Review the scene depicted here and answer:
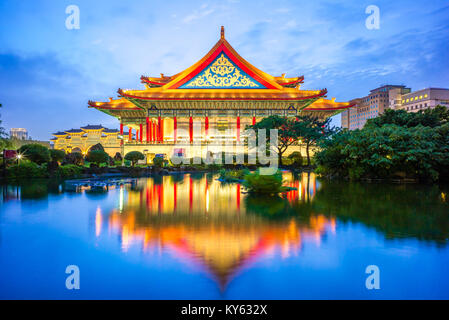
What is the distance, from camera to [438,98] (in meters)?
64.9

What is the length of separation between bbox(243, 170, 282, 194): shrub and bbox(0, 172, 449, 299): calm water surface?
6.66 ft

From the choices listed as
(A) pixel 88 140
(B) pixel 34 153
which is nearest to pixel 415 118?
(B) pixel 34 153

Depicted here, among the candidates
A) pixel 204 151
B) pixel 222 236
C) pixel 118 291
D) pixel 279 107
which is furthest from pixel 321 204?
pixel 279 107

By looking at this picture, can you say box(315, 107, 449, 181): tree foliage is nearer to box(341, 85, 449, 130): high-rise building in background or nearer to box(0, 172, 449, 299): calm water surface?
box(0, 172, 449, 299): calm water surface

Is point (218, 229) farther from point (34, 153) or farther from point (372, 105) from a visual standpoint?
point (372, 105)

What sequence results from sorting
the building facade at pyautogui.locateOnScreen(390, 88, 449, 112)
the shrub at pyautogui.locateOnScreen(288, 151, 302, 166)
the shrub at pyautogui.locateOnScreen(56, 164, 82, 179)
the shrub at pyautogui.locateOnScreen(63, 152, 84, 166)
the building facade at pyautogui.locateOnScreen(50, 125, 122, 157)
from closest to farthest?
1. the shrub at pyautogui.locateOnScreen(56, 164, 82, 179)
2. the shrub at pyautogui.locateOnScreen(63, 152, 84, 166)
3. the shrub at pyautogui.locateOnScreen(288, 151, 302, 166)
4. the building facade at pyautogui.locateOnScreen(50, 125, 122, 157)
5. the building facade at pyautogui.locateOnScreen(390, 88, 449, 112)

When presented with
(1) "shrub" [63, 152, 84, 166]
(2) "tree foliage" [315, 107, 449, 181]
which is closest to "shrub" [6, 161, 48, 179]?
(1) "shrub" [63, 152, 84, 166]

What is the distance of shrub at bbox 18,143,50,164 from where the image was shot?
16484 mm

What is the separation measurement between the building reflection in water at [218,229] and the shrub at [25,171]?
10660mm

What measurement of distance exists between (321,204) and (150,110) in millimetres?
25329

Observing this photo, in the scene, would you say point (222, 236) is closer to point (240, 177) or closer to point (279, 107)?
point (240, 177)

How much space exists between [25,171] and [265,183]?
13832 mm

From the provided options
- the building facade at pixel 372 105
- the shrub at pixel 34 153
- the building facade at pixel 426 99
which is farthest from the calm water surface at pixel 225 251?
the building facade at pixel 372 105

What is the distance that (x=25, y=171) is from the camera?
1498 cm
